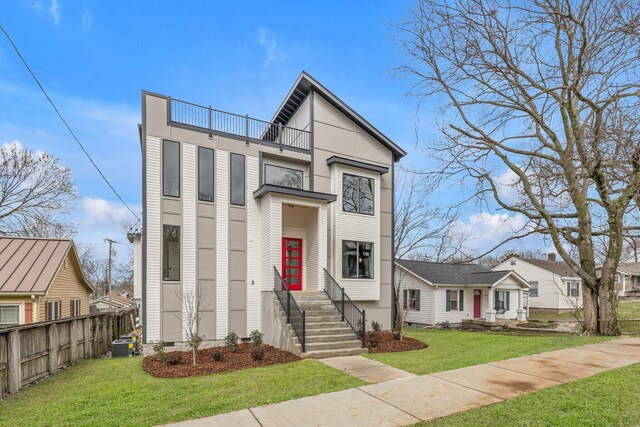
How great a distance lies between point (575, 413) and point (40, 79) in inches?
503

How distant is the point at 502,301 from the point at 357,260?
53.9 feet

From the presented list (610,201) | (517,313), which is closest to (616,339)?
(610,201)

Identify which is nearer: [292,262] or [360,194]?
[292,262]

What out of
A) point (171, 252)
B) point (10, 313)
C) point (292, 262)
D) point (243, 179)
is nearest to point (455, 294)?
point (292, 262)

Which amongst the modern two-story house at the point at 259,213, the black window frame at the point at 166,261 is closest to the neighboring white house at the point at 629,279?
the modern two-story house at the point at 259,213

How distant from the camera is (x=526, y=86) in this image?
12125 millimetres

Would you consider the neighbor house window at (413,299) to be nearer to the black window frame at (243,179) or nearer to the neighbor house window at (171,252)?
the black window frame at (243,179)

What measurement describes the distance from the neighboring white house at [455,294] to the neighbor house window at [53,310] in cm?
1698

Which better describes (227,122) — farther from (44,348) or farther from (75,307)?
(75,307)

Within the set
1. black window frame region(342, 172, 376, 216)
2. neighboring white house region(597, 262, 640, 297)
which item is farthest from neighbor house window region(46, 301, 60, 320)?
neighboring white house region(597, 262, 640, 297)

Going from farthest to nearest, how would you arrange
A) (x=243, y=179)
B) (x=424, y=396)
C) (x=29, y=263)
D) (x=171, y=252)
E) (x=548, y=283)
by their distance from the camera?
(x=548, y=283)
(x=29, y=263)
(x=243, y=179)
(x=171, y=252)
(x=424, y=396)

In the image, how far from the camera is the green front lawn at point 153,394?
495cm

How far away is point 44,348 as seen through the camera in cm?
807

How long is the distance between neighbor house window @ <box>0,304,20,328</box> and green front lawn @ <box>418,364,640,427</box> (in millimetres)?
14430
